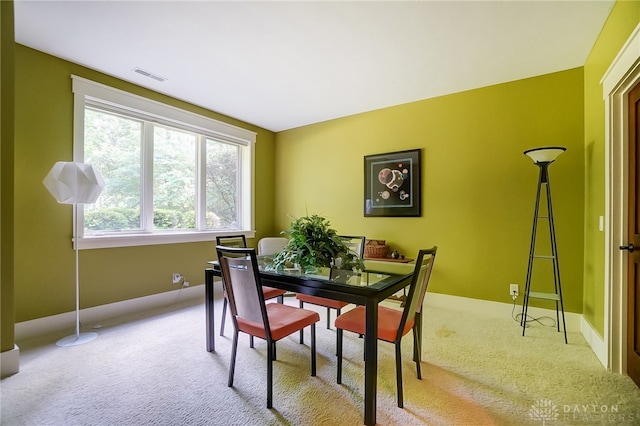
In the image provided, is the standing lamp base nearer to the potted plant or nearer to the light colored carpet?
the light colored carpet

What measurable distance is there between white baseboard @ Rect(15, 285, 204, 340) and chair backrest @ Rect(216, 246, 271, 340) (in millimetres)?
2013

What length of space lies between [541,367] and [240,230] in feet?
12.8

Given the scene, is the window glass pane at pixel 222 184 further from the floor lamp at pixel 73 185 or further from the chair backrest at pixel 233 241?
the floor lamp at pixel 73 185

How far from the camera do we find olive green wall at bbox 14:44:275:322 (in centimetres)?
→ 248

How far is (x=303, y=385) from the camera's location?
1843 millimetres

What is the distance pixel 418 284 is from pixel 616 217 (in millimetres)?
1606

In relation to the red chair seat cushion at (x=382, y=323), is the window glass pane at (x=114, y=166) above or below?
above

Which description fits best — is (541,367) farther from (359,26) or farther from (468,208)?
(359,26)

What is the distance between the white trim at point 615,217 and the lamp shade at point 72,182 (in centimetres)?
416

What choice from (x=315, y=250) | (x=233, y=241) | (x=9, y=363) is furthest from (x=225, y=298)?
(x=9, y=363)

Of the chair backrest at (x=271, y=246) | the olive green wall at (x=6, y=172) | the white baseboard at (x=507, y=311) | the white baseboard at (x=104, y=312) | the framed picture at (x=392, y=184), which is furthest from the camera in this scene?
the framed picture at (x=392, y=184)

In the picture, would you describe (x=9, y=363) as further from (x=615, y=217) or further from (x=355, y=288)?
(x=615, y=217)

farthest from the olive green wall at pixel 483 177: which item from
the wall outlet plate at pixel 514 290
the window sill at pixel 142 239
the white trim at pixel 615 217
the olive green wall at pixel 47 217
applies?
the olive green wall at pixel 47 217

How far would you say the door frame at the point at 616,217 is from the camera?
1.95 meters
